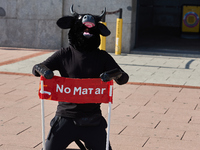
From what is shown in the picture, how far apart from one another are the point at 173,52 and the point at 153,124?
28.0ft

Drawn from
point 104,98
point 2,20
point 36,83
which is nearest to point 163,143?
point 104,98

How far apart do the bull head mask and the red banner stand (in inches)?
14.2

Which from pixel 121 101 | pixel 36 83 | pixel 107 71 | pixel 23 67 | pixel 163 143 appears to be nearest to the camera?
pixel 107 71

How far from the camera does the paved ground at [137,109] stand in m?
5.69

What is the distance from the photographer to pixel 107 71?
4.00 m

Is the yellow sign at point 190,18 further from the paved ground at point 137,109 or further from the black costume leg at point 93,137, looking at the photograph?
the black costume leg at point 93,137

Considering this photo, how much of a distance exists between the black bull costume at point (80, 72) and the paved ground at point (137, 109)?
1.41 metres

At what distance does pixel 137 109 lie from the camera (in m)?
7.32

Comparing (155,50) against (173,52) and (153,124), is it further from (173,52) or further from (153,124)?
(153,124)

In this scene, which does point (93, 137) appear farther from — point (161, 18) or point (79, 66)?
point (161, 18)

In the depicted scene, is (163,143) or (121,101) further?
(121,101)

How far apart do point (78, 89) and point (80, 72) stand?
17 cm

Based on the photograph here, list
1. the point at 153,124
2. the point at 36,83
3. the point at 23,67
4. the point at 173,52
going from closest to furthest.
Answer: the point at 153,124
the point at 36,83
the point at 23,67
the point at 173,52

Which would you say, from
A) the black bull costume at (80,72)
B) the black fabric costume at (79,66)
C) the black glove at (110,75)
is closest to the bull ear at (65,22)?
the black bull costume at (80,72)
